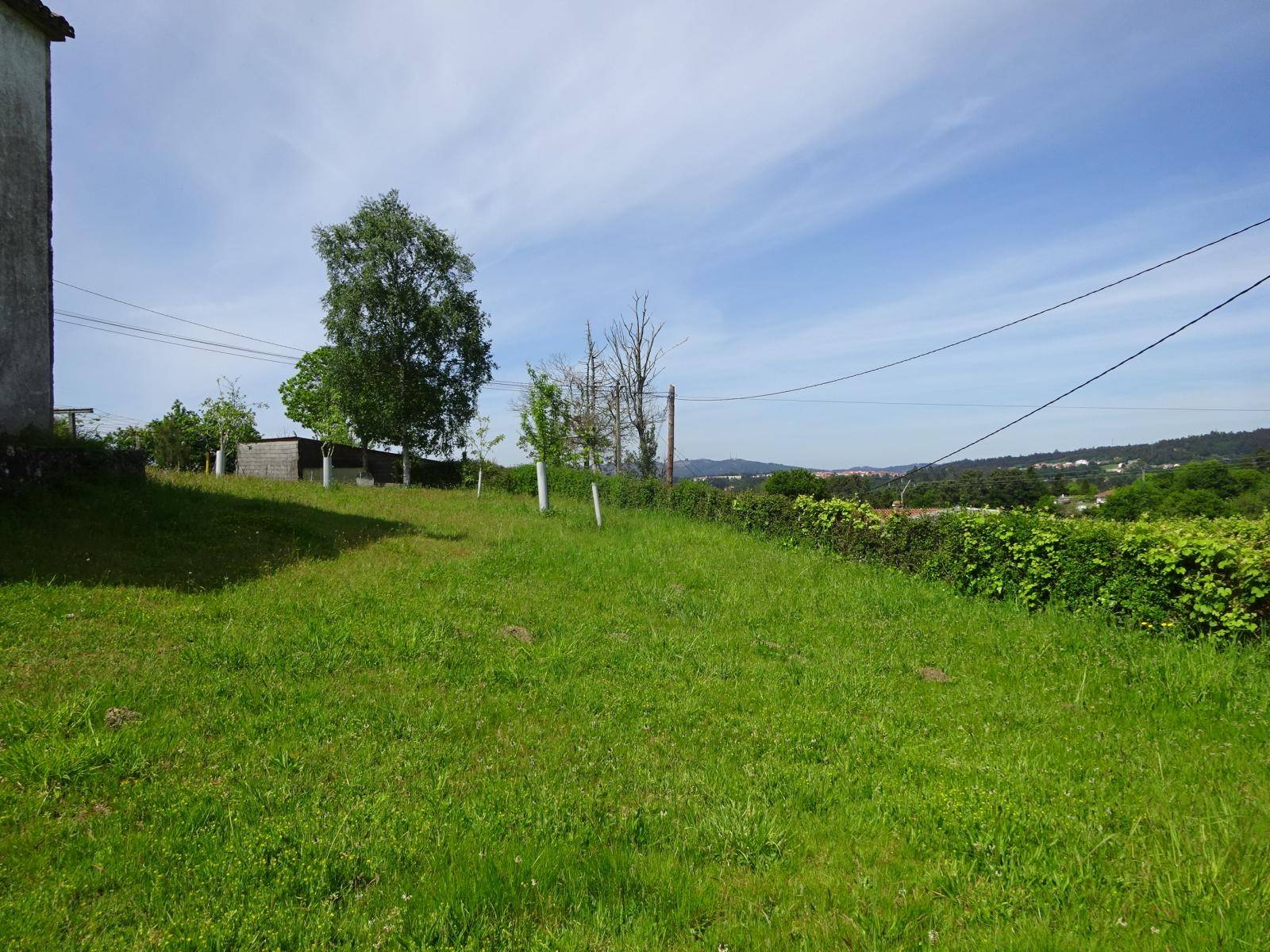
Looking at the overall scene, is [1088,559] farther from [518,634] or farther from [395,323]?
[395,323]

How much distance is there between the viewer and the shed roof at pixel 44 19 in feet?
33.6

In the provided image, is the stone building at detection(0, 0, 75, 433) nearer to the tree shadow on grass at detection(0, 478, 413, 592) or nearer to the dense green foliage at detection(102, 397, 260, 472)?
the tree shadow on grass at detection(0, 478, 413, 592)

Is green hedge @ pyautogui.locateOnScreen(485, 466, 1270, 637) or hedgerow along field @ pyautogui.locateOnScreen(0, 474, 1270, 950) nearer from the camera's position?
hedgerow along field @ pyautogui.locateOnScreen(0, 474, 1270, 950)

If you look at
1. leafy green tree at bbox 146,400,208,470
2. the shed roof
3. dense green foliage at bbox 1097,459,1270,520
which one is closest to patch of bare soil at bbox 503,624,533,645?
the shed roof

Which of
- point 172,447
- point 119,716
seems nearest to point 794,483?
point 119,716

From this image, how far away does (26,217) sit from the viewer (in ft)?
33.7

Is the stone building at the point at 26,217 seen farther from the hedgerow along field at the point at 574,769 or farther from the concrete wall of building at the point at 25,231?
the hedgerow along field at the point at 574,769

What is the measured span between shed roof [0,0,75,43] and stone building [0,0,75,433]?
12 millimetres

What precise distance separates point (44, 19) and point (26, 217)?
349 centimetres

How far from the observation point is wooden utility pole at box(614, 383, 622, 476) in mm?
42344

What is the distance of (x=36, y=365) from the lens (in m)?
10.3

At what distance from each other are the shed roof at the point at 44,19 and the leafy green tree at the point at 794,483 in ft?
72.0

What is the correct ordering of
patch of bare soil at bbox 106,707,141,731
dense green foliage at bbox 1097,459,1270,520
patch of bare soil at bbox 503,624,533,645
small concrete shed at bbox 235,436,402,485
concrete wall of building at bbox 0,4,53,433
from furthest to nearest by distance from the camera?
1. small concrete shed at bbox 235,436,402,485
2. dense green foliage at bbox 1097,459,1270,520
3. concrete wall of building at bbox 0,4,53,433
4. patch of bare soil at bbox 503,624,533,645
5. patch of bare soil at bbox 106,707,141,731

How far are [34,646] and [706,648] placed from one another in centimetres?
673
